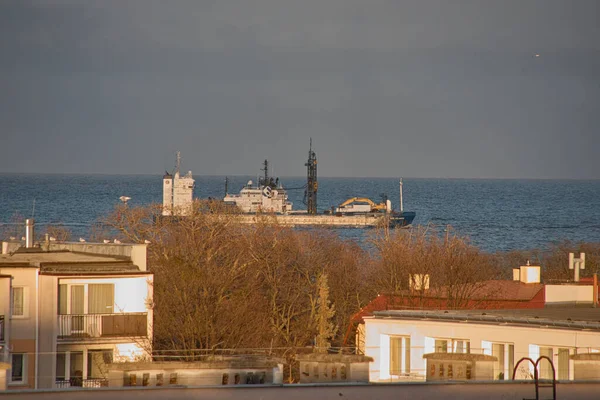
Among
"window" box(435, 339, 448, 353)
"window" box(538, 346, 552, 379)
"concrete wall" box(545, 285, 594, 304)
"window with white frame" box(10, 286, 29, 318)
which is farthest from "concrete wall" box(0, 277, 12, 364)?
"concrete wall" box(545, 285, 594, 304)

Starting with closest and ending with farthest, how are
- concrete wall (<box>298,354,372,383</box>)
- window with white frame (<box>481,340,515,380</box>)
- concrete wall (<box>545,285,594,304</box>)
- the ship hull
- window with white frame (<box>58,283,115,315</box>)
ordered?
concrete wall (<box>298,354,372,383</box>) < window with white frame (<box>481,340,515,380</box>) < concrete wall (<box>545,285,594,304</box>) < window with white frame (<box>58,283,115,315</box>) < the ship hull

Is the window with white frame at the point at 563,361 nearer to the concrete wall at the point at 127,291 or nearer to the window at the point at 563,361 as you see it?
the window at the point at 563,361

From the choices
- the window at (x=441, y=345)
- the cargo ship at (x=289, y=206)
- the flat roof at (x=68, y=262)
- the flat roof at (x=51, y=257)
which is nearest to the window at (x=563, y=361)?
the window at (x=441, y=345)

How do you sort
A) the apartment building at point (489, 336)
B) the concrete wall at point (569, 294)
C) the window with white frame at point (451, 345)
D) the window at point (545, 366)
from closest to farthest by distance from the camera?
the window at point (545, 366), the apartment building at point (489, 336), the window with white frame at point (451, 345), the concrete wall at point (569, 294)

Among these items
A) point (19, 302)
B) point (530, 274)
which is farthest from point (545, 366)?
point (530, 274)

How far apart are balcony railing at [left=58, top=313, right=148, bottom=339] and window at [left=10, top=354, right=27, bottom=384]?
1.32 m

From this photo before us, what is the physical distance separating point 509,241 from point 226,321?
3378 inches

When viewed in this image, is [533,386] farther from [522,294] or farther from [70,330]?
[522,294]

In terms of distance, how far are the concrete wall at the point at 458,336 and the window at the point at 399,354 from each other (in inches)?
4.1

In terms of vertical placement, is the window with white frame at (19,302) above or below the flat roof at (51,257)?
below

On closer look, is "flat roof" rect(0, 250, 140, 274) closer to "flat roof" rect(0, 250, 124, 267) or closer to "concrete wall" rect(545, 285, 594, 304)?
"flat roof" rect(0, 250, 124, 267)

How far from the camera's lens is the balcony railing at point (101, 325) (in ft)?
78.1

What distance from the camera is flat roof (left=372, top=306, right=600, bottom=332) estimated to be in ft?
61.0

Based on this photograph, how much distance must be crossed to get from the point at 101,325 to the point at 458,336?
839 centimetres
